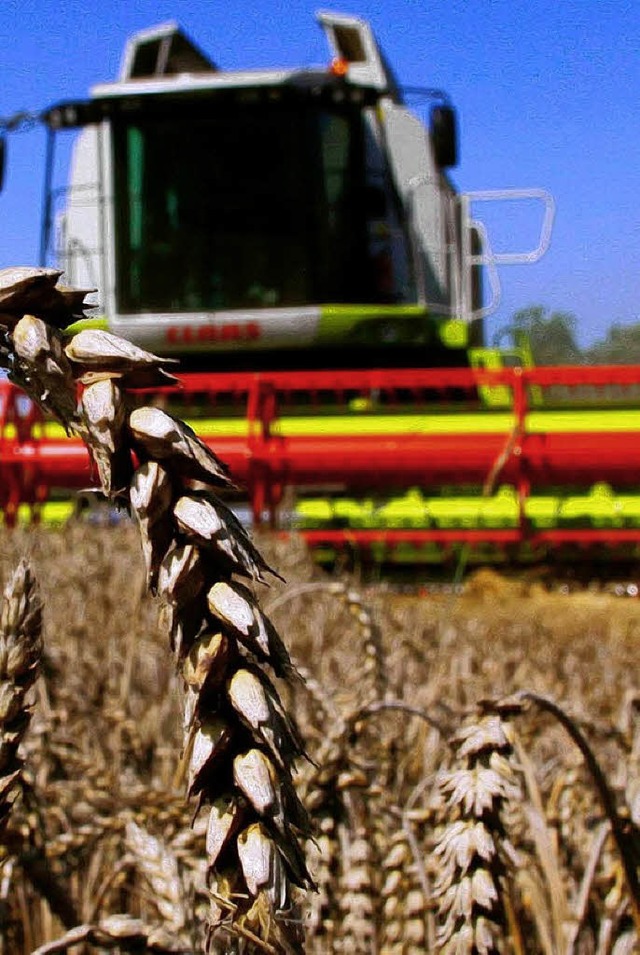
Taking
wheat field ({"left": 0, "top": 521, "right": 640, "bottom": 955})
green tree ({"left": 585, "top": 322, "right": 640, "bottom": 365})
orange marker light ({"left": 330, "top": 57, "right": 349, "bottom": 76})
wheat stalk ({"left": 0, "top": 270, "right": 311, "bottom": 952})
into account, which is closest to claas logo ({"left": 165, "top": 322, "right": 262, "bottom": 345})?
orange marker light ({"left": 330, "top": 57, "right": 349, "bottom": 76})

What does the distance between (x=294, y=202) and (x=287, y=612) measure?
581cm

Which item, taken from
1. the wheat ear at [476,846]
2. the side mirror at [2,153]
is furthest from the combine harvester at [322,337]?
the wheat ear at [476,846]

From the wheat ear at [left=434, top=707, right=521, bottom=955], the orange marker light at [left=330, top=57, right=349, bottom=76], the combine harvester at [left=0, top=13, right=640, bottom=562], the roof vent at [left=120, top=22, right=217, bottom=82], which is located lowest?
the wheat ear at [left=434, top=707, right=521, bottom=955]

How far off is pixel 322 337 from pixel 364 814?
7.86m

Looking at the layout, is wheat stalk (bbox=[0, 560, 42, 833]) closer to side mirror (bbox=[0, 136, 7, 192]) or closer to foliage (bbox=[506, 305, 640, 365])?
side mirror (bbox=[0, 136, 7, 192])

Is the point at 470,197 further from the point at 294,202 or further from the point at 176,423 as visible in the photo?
the point at 176,423

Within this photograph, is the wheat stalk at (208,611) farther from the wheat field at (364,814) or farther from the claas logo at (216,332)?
the claas logo at (216,332)

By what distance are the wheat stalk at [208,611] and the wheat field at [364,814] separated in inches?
1.1

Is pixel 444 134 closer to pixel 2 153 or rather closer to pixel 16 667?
pixel 2 153

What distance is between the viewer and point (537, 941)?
1317 millimetres

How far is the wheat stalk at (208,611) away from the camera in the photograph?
429 mm

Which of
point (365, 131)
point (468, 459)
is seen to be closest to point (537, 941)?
point (468, 459)

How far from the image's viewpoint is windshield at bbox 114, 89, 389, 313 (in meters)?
8.82

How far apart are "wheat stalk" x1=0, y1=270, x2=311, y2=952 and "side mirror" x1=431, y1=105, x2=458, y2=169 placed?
27.2 feet
